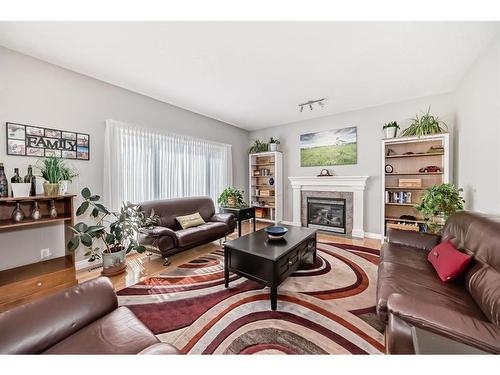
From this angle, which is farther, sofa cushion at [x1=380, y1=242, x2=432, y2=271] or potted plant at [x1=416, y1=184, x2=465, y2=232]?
potted plant at [x1=416, y1=184, x2=465, y2=232]

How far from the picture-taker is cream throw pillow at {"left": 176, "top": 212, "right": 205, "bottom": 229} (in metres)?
3.35

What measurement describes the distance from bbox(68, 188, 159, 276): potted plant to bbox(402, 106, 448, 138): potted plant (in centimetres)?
443

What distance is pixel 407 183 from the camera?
11.7ft

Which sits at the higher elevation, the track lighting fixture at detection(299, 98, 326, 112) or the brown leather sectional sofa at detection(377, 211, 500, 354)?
the track lighting fixture at detection(299, 98, 326, 112)

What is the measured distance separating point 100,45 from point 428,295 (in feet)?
11.8

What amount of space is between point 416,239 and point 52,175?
162 inches

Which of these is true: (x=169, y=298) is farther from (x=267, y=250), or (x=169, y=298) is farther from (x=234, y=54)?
(x=234, y=54)

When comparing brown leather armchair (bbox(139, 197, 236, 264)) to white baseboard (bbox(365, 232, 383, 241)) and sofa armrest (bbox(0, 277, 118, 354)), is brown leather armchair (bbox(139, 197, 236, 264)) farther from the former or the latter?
white baseboard (bbox(365, 232, 383, 241))

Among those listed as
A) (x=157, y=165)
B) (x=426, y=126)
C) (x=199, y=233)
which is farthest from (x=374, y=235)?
(x=157, y=165)

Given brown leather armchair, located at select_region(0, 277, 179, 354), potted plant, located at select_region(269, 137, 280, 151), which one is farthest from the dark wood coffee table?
potted plant, located at select_region(269, 137, 280, 151)

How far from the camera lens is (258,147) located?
213 inches

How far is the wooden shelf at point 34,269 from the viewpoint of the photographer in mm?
2000

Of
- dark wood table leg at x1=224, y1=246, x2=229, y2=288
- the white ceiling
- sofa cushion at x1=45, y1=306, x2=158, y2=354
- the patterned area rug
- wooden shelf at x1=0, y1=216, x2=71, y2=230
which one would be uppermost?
the white ceiling
